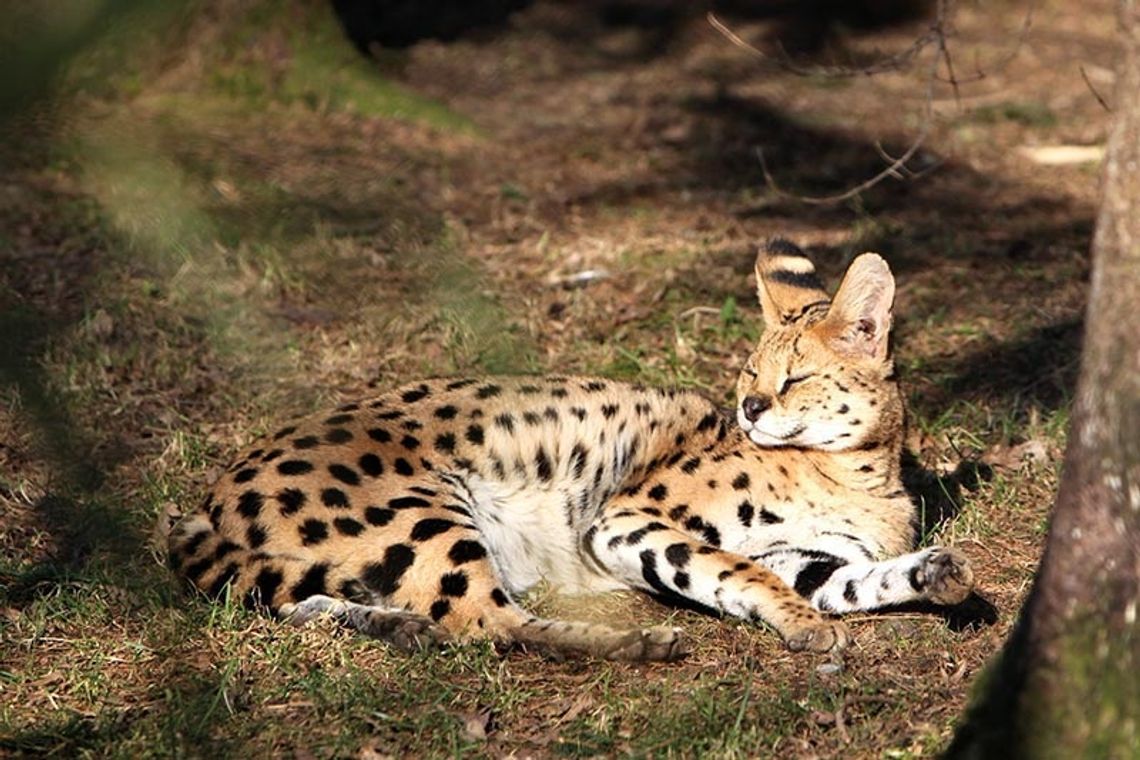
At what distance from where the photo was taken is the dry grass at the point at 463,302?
138 inches

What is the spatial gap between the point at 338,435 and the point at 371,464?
159mm

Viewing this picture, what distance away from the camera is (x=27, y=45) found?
3.53 ft

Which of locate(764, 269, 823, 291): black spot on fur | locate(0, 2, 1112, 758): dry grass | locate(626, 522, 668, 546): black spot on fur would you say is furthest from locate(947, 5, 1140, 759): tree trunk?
locate(764, 269, 823, 291): black spot on fur

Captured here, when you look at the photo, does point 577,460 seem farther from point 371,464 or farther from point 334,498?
point 334,498

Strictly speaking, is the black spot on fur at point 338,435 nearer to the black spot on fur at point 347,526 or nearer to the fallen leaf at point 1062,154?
the black spot on fur at point 347,526

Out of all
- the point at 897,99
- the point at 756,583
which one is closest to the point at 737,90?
the point at 897,99

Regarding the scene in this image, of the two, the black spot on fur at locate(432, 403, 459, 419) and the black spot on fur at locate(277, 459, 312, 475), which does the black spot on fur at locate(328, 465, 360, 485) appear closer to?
the black spot on fur at locate(277, 459, 312, 475)

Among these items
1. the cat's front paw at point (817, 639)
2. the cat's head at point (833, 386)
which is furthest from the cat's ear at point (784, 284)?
the cat's front paw at point (817, 639)

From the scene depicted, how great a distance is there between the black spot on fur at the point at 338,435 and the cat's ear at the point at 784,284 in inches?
57.0

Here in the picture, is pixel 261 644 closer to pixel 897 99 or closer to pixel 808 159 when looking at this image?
pixel 808 159

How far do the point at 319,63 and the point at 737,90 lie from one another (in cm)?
294

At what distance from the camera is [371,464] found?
452cm

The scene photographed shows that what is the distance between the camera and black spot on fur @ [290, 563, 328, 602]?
4.18 m

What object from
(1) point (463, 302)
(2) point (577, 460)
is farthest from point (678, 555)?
(1) point (463, 302)
